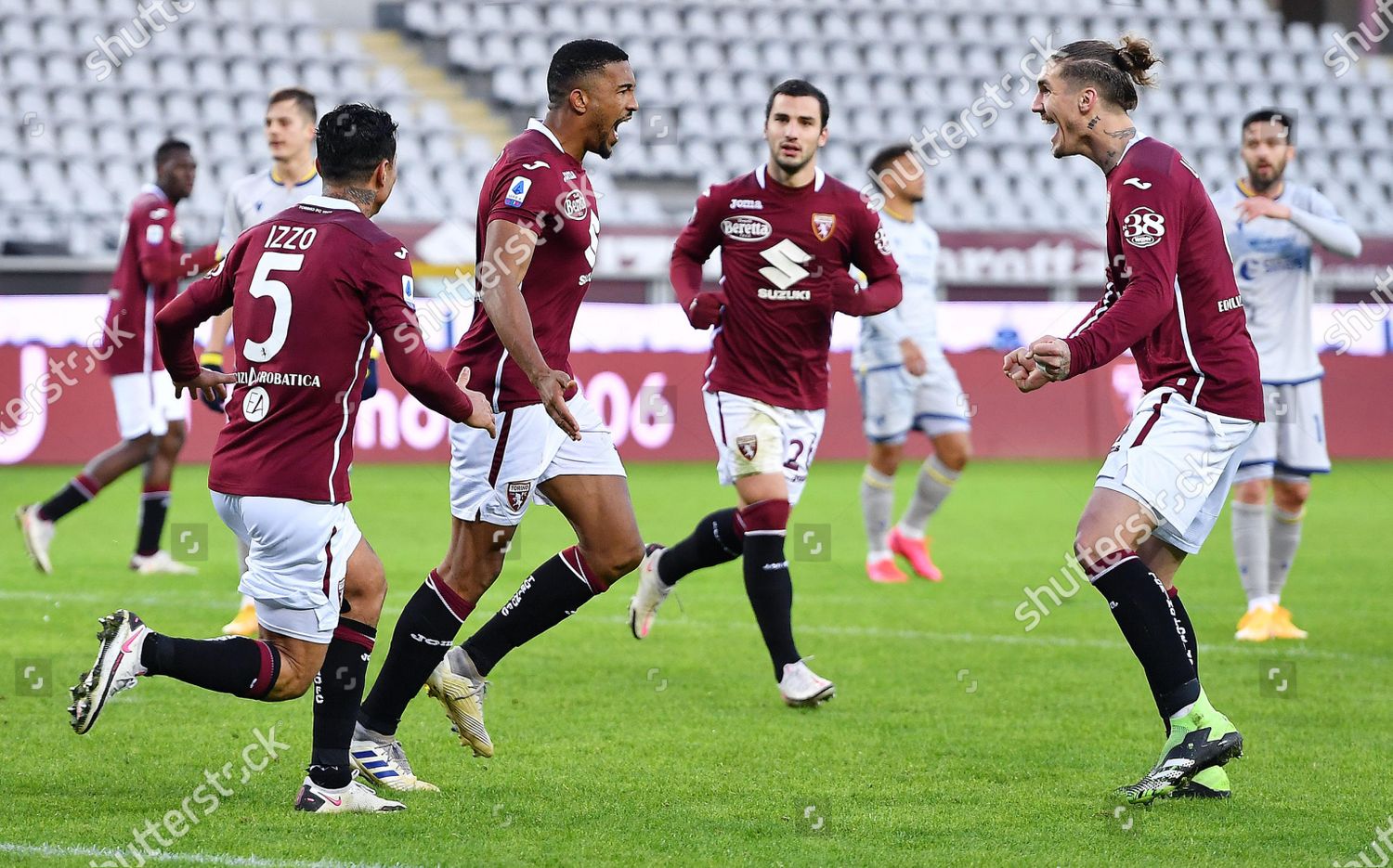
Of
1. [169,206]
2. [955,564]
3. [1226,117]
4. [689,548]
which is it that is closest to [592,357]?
[955,564]

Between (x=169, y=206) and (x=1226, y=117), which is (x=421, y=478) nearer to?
(x=169, y=206)

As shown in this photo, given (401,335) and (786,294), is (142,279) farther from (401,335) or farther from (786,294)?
(401,335)

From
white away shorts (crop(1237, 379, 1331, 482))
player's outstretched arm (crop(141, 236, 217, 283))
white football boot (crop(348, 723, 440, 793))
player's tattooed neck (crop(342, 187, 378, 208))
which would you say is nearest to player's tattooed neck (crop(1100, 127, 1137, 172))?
player's tattooed neck (crop(342, 187, 378, 208))

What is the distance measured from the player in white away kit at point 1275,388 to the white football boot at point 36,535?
6231 mm

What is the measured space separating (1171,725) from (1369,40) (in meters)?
24.1

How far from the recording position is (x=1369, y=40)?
84.4 feet

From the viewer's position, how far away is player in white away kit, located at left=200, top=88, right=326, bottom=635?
700 centimetres

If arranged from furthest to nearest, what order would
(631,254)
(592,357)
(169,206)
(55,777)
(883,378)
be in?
(631,254)
(592,357)
(883,378)
(169,206)
(55,777)

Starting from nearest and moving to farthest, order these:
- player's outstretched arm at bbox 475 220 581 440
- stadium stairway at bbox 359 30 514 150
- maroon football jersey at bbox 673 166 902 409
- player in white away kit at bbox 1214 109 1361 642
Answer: player's outstretched arm at bbox 475 220 581 440 → maroon football jersey at bbox 673 166 902 409 → player in white away kit at bbox 1214 109 1361 642 → stadium stairway at bbox 359 30 514 150

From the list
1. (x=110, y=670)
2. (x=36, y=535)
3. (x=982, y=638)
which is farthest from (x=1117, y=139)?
(x=36, y=535)

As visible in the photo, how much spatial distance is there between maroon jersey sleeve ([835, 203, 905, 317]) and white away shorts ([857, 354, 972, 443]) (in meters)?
2.97

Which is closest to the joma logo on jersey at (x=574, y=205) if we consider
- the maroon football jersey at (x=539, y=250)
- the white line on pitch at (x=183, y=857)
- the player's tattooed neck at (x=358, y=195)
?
the maroon football jersey at (x=539, y=250)

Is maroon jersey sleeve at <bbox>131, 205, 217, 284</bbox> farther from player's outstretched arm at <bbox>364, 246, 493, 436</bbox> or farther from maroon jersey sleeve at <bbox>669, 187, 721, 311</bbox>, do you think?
player's outstretched arm at <bbox>364, 246, 493, 436</bbox>

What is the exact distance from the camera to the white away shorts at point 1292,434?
782cm
